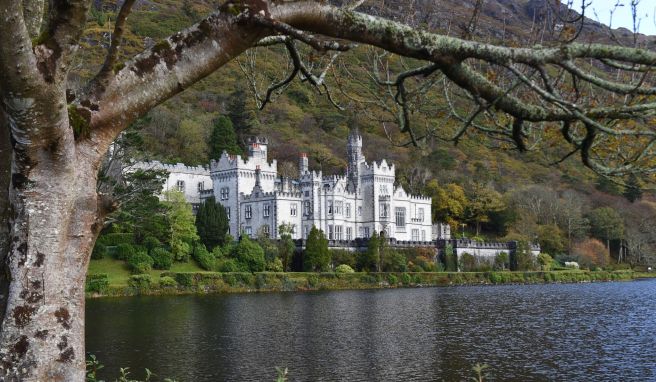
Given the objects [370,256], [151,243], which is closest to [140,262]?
[151,243]

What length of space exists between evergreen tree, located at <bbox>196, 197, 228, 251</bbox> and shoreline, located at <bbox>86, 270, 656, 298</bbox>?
21.5 feet

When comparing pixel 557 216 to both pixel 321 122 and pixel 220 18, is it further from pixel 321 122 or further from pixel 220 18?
pixel 220 18

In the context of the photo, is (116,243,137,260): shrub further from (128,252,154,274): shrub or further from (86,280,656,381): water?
(86,280,656,381): water

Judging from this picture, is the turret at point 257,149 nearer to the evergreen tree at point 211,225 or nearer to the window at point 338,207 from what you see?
the window at point 338,207

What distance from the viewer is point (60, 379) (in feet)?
17.8

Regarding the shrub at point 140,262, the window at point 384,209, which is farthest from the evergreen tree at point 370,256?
the shrub at point 140,262

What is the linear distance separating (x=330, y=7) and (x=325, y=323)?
2676cm

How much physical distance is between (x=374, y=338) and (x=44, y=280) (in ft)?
Result: 75.4

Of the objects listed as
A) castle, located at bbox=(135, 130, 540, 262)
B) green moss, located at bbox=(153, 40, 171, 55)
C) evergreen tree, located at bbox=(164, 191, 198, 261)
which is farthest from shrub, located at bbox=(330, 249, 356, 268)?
green moss, located at bbox=(153, 40, 171, 55)

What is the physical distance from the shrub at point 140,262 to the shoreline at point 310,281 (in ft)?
4.76

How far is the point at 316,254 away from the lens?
58.4 meters

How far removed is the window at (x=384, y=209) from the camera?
237 ft

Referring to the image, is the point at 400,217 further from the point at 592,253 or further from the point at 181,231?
the point at 181,231

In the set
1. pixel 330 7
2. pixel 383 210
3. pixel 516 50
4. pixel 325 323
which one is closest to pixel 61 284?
pixel 330 7
